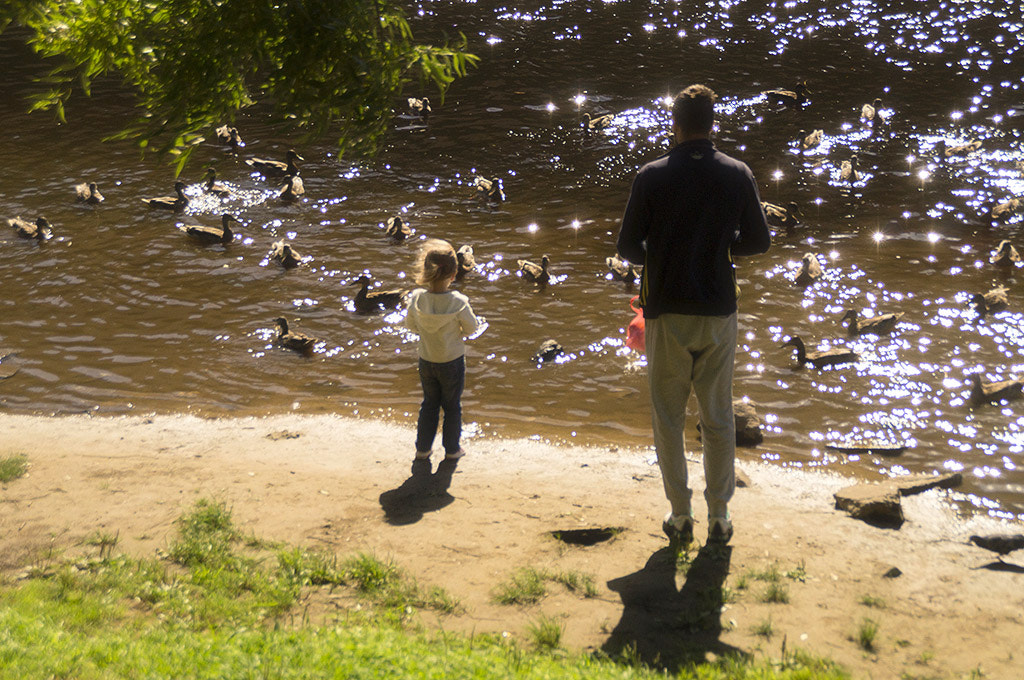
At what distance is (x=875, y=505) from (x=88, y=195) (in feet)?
52.4

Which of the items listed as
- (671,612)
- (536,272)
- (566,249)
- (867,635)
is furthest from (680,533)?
(566,249)

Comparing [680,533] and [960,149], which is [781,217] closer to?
[960,149]

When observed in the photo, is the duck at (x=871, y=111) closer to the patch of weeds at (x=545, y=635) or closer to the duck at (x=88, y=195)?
the duck at (x=88, y=195)

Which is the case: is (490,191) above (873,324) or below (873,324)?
above

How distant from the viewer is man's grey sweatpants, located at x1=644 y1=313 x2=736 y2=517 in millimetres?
6031

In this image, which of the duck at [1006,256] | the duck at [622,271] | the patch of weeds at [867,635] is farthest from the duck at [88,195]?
the duck at [1006,256]

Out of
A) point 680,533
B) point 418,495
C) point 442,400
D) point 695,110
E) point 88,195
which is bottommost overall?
point 418,495

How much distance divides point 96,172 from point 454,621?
663 inches

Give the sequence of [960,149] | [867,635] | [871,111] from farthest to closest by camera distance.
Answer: [871,111], [960,149], [867,635]

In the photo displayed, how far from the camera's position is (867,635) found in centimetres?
539

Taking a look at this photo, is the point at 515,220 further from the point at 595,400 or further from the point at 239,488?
the point at 239,488

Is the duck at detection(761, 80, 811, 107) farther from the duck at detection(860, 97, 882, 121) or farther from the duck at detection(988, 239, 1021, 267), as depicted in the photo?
the duck at detection(988, 239, 1021, 267)

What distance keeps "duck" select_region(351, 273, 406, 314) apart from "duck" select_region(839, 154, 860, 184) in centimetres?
976

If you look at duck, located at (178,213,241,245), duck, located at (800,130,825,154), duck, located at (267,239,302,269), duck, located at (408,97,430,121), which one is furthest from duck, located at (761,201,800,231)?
duck, located at (178,213,241,245)
